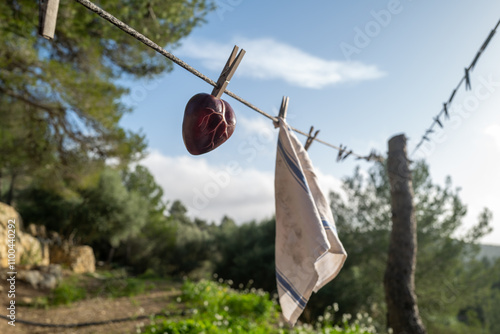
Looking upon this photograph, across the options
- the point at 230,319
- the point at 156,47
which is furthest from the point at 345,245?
the point at 156,47

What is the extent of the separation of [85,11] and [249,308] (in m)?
5.84

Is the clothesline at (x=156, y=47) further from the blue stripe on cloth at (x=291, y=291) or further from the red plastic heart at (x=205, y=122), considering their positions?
the blue stripe on cloth at (x=291, y=291)

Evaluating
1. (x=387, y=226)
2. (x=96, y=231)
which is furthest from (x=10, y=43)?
(x=387, y=226)

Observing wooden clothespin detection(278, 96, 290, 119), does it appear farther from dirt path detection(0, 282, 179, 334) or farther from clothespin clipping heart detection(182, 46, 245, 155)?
dirt path detection(0, 282, 179, 334)

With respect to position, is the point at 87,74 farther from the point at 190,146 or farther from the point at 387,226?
the point at 387,226

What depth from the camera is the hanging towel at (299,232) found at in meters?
1.57

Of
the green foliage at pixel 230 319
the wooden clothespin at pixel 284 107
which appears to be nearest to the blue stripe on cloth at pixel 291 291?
the wooden clothespin at pixel 284 107

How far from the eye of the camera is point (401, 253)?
12.0ft

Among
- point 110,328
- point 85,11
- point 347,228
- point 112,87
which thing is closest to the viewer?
point 110,328

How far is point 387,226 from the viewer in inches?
497

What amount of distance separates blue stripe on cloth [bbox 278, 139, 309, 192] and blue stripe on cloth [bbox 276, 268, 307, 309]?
1.50ft

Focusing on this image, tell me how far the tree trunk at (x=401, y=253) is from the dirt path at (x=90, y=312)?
382 centimetres

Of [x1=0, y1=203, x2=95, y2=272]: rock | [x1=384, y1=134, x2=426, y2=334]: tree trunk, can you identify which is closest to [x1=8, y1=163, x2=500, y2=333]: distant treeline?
[x1=0, y1=203, x2=95, y2=272]: rock

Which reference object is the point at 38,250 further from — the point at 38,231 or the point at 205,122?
the point at 205,122
